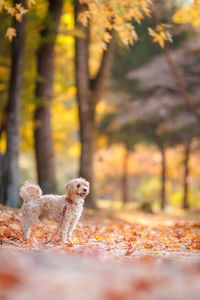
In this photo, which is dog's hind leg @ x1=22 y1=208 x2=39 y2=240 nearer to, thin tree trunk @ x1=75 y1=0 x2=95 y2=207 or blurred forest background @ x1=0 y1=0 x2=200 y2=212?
blurred forest background @ x1=0 y1=0 x2=200 y2=212

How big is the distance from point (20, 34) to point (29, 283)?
8.39 m

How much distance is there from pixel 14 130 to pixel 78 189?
16.9ft

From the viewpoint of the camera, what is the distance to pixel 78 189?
5.18 m

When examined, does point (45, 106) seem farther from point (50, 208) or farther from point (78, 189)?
point (78, 189)

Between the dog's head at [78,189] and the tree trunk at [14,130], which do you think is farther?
the tree trunk at [14,130]

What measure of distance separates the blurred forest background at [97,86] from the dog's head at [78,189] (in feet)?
6.68

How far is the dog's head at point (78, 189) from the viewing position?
516 centimetres

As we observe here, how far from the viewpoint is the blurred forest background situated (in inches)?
363

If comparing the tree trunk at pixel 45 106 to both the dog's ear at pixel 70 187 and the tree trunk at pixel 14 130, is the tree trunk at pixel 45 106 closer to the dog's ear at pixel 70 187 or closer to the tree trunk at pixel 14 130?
the tree trunk at pixel 14 130

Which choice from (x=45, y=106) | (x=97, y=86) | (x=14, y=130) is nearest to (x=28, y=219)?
(x=14, y=130)

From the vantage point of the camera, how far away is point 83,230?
7.26m

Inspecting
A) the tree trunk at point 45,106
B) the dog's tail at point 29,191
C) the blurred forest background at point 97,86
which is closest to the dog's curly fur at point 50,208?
the dog's tail at point 29,191

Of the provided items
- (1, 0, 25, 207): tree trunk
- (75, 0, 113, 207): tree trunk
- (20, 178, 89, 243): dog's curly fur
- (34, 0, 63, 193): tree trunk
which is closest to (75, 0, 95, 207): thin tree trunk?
(75, 0, 113, 207): tree trunk

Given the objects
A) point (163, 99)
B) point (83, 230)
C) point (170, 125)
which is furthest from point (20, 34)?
point (170, 125)
